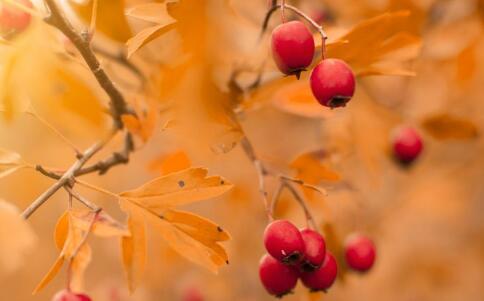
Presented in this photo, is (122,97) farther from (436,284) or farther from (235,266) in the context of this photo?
(436,284)

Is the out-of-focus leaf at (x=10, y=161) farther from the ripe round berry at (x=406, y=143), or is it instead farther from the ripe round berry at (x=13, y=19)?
the ripe round berry at (x=406, y=143)

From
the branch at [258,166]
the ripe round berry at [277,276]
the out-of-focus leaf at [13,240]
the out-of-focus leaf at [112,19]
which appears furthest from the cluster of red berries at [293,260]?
the out-of-focus leaf at [112,19]

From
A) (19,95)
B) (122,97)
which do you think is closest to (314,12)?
(122,97)

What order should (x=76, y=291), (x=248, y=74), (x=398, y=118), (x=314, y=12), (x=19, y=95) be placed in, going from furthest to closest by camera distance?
(x=314, y=12) < (x=398, y=118) < (x=248, y=74) < (x=76, y=291) < (x=19, y=95)

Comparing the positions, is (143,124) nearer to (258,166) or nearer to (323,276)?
(258,166)

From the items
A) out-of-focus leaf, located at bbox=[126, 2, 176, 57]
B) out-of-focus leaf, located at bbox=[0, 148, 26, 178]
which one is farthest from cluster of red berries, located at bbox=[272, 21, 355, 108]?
out-of-focus leaf, located at bbox=[0, 148, 26, 178]

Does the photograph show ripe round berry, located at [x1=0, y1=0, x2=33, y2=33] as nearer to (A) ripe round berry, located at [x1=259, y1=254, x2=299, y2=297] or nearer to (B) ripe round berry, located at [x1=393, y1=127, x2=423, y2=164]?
(A) ripe round berry, located at [x1=259, y1=254, x2=299, y2=297]
